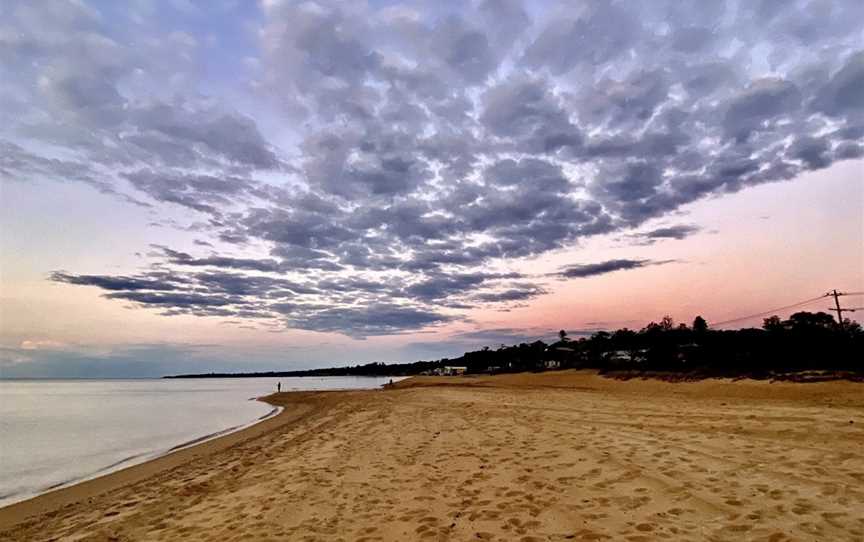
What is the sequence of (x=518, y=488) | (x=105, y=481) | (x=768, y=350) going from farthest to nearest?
1. (x=768, y=350)
2. (x=105, y=481)
3. (x=518, y=488)

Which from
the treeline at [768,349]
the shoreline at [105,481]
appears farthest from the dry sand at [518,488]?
the treeline at [768,349]

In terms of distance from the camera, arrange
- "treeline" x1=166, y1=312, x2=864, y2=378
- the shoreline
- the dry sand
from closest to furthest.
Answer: the dry sand
the shoreline
"treeline" x1=166, y1=312, x2=864, y2=378

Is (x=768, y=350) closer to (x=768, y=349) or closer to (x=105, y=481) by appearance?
(x=768, y=349)

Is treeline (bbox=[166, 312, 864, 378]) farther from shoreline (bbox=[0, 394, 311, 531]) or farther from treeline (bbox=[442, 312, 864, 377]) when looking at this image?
shoreline (bbox=[0, 394, 311, 531])

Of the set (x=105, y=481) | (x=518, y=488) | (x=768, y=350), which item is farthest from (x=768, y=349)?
(x=105, y=481)

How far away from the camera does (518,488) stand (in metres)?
8.49

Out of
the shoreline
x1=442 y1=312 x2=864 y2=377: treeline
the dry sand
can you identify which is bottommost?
the shoreline

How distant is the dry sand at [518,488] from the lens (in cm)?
657

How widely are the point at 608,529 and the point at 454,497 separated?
2829 millimetres

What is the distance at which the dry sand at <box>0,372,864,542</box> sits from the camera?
657cm

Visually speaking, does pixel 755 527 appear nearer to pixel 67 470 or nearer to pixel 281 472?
pixel 281 472

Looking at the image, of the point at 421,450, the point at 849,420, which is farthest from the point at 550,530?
the point at 849,420

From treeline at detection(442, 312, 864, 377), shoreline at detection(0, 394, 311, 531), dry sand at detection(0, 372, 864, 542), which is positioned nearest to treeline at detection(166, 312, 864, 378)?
treeline at detection(442, 312, 864, 377)

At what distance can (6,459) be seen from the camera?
19.2m
